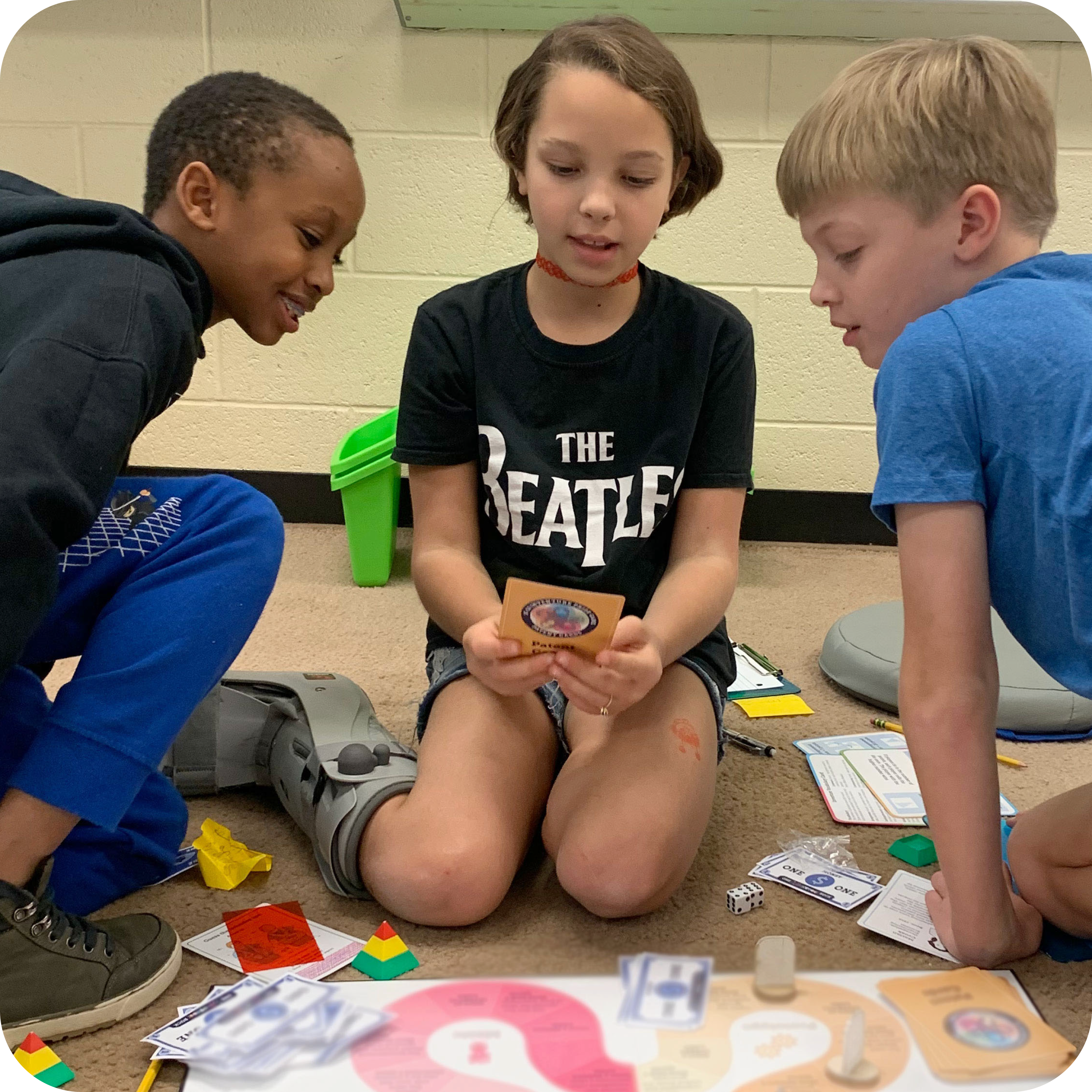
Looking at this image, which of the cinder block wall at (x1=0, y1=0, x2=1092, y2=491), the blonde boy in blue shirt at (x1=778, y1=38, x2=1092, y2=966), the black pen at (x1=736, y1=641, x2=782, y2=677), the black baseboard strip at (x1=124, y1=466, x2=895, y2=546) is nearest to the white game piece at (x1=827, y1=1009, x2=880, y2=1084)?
the blonde boy in blue shirt at (x1=778, y1=38, x2=1092, y2=966)

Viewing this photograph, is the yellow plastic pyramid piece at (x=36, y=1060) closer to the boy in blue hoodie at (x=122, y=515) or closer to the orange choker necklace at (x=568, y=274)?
the boy in blue hoodie at (x=122, y=515)

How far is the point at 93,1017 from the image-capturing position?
2.16 feet

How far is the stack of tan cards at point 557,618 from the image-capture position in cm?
72

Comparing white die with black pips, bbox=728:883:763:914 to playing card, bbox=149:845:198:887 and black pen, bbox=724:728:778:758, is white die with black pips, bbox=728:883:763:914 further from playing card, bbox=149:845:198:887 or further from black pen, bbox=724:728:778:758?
playing card, bbox=149:845:198:887

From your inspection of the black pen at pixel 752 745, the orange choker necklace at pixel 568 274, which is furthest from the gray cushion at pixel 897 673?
the orange choker necklace at pixel 568 274

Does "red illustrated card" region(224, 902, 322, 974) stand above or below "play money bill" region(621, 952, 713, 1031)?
below

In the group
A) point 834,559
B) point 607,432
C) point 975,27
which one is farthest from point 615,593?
point 834,559

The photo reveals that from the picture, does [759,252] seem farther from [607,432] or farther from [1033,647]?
[1033,647]

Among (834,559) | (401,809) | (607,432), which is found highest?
(607,432)

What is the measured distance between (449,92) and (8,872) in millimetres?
1271

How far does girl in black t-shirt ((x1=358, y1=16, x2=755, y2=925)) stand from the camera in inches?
31.7

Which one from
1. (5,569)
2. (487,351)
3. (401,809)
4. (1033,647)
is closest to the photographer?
(5,569)

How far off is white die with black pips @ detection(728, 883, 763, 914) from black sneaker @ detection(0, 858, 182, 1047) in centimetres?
38

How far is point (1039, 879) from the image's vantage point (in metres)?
0.74
